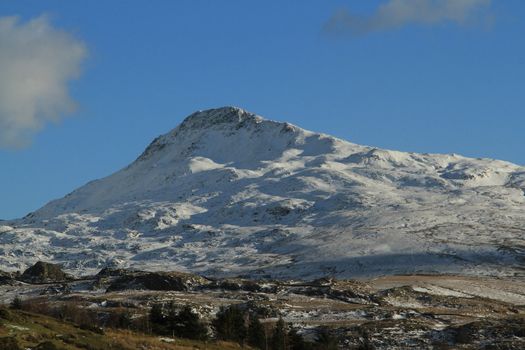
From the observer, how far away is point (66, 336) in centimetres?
4441

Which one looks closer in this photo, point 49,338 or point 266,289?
point 49,338

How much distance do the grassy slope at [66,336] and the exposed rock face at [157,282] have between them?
4218 inches

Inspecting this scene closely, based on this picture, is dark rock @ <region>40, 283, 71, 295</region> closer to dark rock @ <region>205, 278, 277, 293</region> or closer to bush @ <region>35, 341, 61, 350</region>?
dark rock @ <region>205, 278, 277, 293</region>

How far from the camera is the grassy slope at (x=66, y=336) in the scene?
42812 mm

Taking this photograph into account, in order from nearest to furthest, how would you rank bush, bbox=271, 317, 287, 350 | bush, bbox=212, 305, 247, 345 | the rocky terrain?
bush, bbox=271, 317, 287, 350, bush, bbox=212, 305, 247, 345, the rocky terrain

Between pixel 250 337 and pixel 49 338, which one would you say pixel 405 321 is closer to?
pixel 250 337

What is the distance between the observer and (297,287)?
151m

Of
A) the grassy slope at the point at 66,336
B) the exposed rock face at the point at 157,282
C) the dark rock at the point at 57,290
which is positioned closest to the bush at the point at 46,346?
the grassy slope at the point at 66,336

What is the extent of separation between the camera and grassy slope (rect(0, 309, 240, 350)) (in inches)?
1686

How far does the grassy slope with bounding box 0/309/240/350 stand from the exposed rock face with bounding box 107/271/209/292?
10714cm

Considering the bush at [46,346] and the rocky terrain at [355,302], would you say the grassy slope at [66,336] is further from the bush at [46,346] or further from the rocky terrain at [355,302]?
the rocky terrain at [355,302]

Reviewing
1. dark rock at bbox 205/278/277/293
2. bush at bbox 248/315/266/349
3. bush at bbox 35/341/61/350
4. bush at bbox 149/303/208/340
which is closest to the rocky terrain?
dark rock at bbox 205/278/277/293

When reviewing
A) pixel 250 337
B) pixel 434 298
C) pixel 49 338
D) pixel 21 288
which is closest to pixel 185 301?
pixel 434 298

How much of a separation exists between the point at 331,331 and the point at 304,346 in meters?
26.6
